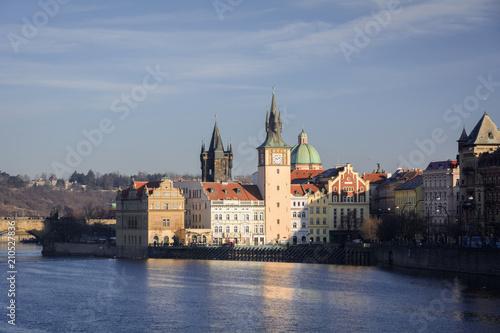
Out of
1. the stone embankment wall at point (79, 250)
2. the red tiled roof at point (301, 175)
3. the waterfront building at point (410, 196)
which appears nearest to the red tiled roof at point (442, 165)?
the waterfront building at point (410, 196)

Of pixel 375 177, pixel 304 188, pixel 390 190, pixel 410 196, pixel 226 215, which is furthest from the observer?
pixel 375 177

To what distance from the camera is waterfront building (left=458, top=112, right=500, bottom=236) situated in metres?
130

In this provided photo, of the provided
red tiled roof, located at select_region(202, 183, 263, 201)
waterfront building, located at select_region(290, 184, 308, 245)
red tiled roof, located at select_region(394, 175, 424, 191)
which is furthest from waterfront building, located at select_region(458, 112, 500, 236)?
red tiled roof, located at select_region(202, 183, 263, 201)

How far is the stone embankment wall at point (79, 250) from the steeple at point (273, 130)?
94.1 feet

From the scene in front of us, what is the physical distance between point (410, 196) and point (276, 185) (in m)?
20.7

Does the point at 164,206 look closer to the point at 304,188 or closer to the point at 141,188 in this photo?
the point at 141,188

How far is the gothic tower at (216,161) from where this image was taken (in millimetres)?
187250

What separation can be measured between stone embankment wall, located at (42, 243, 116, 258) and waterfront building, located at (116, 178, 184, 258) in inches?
101

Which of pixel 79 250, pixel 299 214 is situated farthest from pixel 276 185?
pixel 79 250

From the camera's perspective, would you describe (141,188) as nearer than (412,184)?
Yes

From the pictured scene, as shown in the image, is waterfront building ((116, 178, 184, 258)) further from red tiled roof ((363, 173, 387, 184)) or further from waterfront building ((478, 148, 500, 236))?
waterfront building ((478, 148, 500, 236))

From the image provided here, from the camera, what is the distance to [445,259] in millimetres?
113500

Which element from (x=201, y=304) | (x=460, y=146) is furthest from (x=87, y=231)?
(x=201, y=304)

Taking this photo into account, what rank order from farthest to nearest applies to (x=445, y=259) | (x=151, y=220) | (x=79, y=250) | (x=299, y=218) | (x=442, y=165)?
(x=79, y=250), (x=299, y=218), (x=442, y=165), (x=151, y=220), (x=445, y=259)
